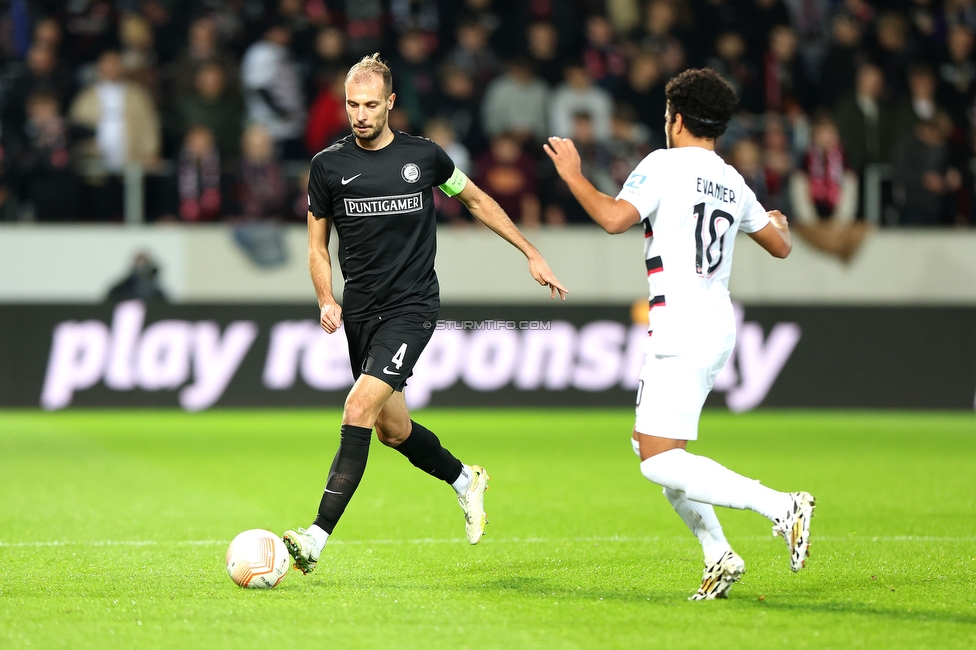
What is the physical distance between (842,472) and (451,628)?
6006 mm

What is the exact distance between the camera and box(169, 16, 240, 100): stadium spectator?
50.2 ft

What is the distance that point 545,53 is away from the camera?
16297 millimetres

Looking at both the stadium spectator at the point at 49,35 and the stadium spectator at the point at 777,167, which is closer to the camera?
the stadium spectator at the point at 49,35

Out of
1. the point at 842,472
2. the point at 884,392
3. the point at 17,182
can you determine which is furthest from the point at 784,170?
the point at 17,182

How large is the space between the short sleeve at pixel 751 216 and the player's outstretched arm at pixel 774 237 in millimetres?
28

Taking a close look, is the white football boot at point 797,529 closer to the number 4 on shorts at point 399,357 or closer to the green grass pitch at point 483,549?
the green grass pitch at point 483,549

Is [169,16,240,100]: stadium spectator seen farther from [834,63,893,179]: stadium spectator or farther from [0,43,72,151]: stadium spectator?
[834,63,893,179]: stadium spectator

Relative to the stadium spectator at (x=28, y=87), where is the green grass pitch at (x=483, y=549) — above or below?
below

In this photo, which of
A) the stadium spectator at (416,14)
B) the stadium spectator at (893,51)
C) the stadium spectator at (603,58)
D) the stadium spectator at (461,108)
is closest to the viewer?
the stadium spectator at (461,108)

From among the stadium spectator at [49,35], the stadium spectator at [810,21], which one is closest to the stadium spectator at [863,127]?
the stadium spectator at [810,21]

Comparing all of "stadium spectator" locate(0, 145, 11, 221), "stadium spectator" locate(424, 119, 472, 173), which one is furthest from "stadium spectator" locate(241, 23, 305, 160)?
"stadium spectator" locate(0, 145, 11, 221)

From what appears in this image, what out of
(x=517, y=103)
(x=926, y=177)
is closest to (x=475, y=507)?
(x=517, y=103)

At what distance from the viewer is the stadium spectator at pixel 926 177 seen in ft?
51.8

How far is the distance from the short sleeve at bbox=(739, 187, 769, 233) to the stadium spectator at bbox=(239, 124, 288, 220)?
394 inches
